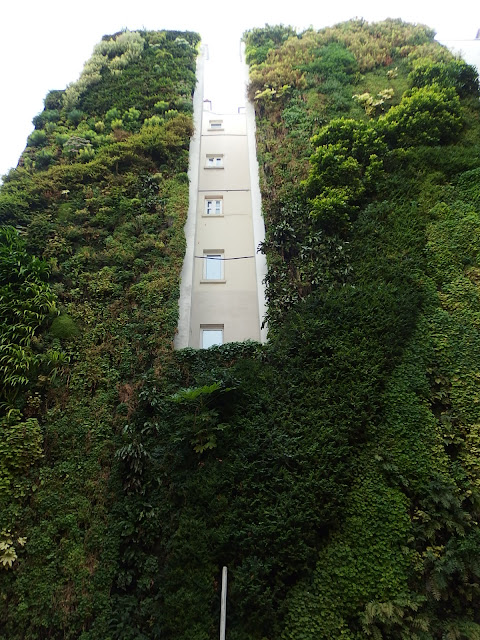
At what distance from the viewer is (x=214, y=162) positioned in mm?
18203

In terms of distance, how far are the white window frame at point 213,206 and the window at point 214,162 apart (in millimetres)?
1895

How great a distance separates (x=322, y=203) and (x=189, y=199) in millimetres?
5030

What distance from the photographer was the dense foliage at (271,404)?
25.1ft

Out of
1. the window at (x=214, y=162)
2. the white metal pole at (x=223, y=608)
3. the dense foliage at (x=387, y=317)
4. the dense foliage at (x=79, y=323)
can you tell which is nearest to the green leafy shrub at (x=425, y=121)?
the dense foliage at (x=387, y=317)

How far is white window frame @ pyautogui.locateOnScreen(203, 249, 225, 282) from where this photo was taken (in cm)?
1420

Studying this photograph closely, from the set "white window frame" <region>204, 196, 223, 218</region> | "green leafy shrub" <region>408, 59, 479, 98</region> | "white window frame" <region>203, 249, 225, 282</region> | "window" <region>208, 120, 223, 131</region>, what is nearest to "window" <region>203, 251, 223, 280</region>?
"white window frame" <region>203, 249, 225, 282</region>

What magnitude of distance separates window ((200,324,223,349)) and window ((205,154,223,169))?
25.8 feet

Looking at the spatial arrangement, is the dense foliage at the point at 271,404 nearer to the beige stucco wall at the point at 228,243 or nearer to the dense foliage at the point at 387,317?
the dense foliage at the point at 387,317

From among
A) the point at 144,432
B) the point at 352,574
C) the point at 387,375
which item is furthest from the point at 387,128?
the point at 352,574

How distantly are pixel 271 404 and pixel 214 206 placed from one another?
9.10m

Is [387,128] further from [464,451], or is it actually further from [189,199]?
[464,451]

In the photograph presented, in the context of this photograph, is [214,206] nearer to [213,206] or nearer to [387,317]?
[213,206]

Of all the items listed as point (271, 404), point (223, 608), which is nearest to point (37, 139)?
point (271, 404)

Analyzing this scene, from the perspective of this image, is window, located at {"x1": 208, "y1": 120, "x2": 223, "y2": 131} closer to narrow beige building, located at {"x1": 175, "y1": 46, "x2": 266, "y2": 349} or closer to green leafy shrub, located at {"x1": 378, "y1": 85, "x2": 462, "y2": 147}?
narrow beige building, located at {"x1": 175, "y1": 46, "x2": 266, "y2": 349}
